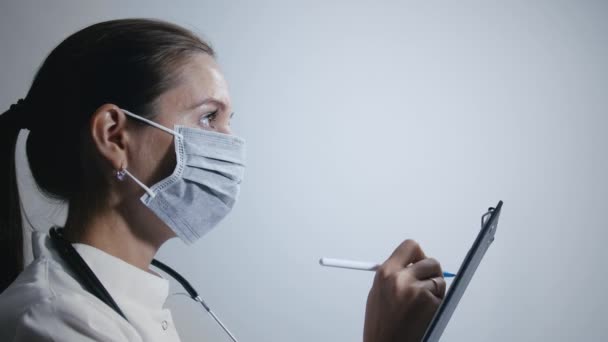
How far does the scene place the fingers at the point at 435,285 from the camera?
731 millimetres

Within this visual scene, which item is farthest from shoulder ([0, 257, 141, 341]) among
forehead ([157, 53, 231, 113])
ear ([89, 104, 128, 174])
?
forehead ([157, 53, 231, 113])

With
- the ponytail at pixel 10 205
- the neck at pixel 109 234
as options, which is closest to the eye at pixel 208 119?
the neck at pixel 109 234

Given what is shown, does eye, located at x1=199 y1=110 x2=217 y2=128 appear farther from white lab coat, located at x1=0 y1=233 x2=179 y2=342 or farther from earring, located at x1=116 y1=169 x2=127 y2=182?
white lab coat, located at x1=0 y1=233 x2=179 y2=342

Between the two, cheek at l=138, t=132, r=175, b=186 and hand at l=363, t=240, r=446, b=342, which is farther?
cheek at l=138, t=132, r=175, b=186

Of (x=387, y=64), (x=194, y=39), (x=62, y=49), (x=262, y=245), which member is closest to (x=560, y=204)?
(x=387, y=64)

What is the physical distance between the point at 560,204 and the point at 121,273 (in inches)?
63.3

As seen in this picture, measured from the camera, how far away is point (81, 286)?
30.6 inches

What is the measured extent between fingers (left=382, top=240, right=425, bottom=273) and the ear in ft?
1.72

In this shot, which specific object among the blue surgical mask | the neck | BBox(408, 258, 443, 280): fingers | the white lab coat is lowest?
the white lab coat

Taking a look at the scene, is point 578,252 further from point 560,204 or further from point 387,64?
point 387,64

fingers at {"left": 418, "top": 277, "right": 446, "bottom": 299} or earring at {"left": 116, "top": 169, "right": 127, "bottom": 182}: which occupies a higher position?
earring at {"left": 116, "top": 169, "right": 127, "bottom": 182}

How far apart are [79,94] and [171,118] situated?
179mm

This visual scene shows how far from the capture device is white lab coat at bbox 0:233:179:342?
2.17 ft

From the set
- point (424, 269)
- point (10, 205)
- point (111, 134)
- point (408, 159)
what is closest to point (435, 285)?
point (424, 269)
